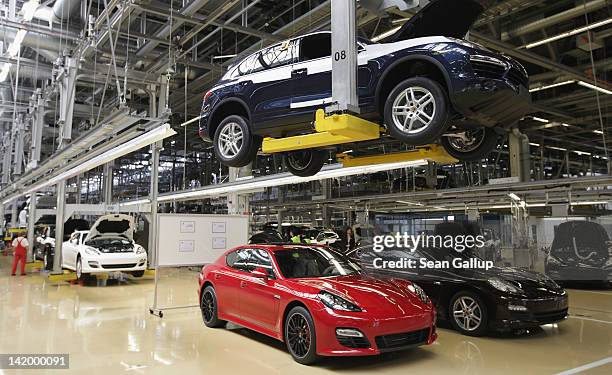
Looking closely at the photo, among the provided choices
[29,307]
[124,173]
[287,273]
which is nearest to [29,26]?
[29,307]

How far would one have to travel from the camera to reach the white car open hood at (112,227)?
11555 mm

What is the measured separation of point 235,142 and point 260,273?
1905 millimetres

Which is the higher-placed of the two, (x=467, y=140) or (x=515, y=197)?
(x=467, y=140)

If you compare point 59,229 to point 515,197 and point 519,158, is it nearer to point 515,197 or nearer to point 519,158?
point 515,197

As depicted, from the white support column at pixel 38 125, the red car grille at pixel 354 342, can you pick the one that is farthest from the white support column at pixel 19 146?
the red car grille at pixel 354 342

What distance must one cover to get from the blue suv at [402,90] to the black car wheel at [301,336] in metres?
1.78

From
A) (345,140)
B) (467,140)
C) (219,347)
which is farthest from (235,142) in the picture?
(219,347)

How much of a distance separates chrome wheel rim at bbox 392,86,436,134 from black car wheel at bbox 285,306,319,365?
2462mm

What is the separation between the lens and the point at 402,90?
314 centimetres

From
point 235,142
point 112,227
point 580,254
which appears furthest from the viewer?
point 112,227

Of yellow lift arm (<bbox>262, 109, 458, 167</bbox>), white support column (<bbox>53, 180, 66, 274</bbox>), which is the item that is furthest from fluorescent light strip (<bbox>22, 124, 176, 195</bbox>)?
white support column (<bbox>53, 180, 66, 274</bbox>)

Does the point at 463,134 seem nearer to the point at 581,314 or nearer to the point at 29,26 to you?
the point at 581,314

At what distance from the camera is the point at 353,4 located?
305cm

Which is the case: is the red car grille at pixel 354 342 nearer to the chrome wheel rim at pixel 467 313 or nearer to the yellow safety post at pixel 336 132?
the yellow safety post at pixel 336 132
